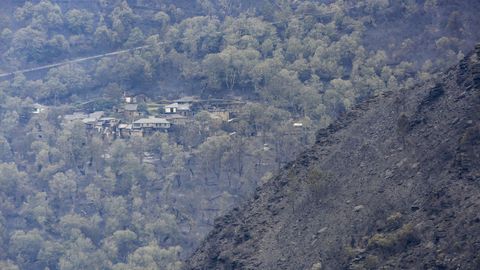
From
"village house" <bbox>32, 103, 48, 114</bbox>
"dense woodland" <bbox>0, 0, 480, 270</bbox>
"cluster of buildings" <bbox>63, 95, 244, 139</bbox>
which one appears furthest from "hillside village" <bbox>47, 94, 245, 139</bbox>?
"village house" <bbox>32, 103, 48, 114</bbox>

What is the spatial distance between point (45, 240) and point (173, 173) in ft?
21.3

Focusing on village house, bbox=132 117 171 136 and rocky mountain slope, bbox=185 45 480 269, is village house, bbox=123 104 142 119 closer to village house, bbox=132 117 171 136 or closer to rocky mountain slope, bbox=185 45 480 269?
village house, bbox=132 117 171 136

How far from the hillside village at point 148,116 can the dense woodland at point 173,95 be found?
911 millimetres

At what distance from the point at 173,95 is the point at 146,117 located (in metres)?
2.96

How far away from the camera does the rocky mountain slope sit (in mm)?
24094

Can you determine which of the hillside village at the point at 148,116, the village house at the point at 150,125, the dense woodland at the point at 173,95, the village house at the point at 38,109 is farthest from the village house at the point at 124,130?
the village house at the point at 38,109

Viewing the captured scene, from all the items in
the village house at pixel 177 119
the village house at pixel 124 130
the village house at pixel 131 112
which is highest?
the village house at pixel 177 119

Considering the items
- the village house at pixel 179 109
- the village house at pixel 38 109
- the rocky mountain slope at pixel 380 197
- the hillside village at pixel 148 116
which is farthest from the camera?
the village house at pixel 38 109

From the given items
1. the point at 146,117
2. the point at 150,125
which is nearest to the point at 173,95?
the point at 146,117

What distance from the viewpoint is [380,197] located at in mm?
26906

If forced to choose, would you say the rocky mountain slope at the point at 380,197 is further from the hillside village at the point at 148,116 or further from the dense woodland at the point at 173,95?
the hillside village at the point at 148,116

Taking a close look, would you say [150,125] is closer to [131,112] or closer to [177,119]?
[177,119]

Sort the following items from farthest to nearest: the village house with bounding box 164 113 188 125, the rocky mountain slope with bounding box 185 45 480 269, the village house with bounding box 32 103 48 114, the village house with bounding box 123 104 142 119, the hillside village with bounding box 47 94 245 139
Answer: the village house with bounding box 32 103 48 114 → the village house with bounding box 123 104 142 119 → the hillside village with bounding box 47 94 245 139 → the village house with bounding box 164 113 188 125 → the rocky mountain slope with bounding box 185 45 480 269

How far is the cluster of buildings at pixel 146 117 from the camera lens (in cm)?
Answer: 5888
